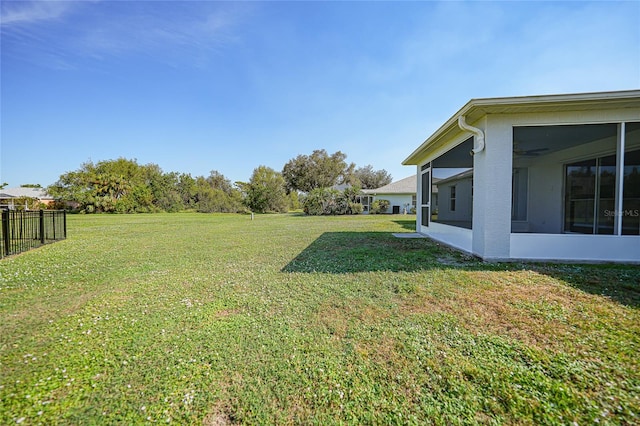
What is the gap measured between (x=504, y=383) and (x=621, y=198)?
5894 millimetres

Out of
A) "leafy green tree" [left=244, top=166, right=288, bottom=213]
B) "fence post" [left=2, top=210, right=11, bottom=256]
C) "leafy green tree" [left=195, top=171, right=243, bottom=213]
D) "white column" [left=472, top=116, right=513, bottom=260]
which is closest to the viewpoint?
"white column" [left=472, top=116, right=513, bottom=260]

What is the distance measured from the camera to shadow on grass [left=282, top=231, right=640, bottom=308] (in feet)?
13.6

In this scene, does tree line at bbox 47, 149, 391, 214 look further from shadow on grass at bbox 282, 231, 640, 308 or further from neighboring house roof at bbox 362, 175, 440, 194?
shadow on grass at bbox 282, 231, 640, 308

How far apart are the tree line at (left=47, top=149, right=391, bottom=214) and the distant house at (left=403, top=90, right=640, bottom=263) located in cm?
1799

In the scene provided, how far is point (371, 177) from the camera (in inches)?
1889

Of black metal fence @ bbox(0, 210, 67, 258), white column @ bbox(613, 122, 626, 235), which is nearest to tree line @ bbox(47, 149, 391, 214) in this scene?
black metal fence @ bbox(0, 210, 67, 258)

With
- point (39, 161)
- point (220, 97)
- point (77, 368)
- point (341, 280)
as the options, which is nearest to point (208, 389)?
point (77, 368)

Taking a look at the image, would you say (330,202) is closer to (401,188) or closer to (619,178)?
(401,188)

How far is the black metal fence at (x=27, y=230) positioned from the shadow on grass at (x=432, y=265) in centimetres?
795

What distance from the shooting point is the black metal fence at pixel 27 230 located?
7301mm

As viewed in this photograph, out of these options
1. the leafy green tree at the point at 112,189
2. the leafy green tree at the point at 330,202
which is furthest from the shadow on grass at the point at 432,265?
the leafy green tree at the point at 112,189

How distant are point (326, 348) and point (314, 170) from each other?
4113 cm

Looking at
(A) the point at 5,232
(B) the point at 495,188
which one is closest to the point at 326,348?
(B) the point at 495,188

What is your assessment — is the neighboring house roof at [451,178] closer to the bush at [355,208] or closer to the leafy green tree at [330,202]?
the leafy green tree at [330,202]
